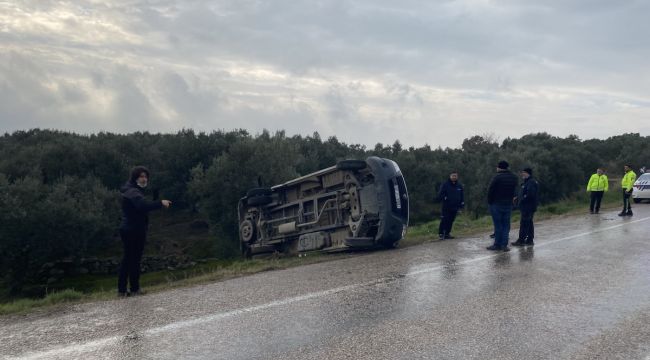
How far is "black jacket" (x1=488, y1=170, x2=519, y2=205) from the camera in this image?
1135 cm

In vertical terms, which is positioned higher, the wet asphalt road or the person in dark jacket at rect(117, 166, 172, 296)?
the person in dark jacket at rect(117, 166, 172, 296)

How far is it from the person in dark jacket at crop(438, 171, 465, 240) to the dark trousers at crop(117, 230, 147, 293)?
7.94 metres

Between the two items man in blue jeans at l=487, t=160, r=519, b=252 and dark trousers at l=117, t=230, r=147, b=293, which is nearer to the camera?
dark trousers at l=117, t=230, r=147, b=293

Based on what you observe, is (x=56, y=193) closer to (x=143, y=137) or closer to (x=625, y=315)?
(x=143, y=137)

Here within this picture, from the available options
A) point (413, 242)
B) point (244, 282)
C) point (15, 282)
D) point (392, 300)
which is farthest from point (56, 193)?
point (392, 300)

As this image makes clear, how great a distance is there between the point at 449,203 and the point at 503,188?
8.23 ft

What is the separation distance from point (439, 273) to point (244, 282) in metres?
2.89

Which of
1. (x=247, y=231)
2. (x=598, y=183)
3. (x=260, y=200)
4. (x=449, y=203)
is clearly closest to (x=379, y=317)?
(x=449, y=203)

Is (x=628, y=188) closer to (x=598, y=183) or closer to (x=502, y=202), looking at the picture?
(x=598, y=183)

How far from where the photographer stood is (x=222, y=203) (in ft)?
108

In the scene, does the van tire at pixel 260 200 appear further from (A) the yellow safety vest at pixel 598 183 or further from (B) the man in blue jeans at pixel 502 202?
(A) the yellow safety vest at pixel 598 183

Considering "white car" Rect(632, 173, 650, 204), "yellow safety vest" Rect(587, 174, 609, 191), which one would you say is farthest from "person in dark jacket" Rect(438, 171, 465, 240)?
"white car" Rect(632, 173, 650, 204)

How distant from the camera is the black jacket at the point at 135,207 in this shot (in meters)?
7.78

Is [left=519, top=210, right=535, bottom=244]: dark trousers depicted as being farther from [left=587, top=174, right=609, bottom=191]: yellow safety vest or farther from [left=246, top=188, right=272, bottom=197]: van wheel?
[left=587, top=174, right=609, bottom=191]: yellow safety vest
